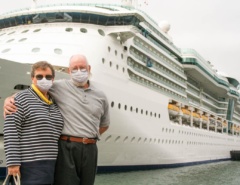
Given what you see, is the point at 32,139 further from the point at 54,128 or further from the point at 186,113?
the point at 186,113

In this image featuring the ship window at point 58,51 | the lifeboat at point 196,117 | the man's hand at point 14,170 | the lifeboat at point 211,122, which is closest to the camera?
the man's hand at point 14,170

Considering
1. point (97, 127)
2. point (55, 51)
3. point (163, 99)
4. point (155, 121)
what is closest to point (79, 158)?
point (97, 127)

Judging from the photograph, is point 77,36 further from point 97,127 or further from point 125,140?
point 97,127

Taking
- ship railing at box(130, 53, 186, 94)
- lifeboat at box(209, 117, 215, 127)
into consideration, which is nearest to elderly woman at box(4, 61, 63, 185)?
ship railing at box(130, 53, 186, 94)

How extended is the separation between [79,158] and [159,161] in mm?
15780

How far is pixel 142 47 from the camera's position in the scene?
18719 millimetres

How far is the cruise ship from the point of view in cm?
1349

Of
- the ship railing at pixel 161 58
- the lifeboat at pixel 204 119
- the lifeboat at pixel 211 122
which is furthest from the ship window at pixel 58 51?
the lifeboat at pixel 211 122

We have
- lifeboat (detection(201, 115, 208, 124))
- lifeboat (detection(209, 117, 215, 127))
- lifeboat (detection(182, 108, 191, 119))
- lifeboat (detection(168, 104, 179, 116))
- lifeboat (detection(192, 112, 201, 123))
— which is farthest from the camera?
lifeboat (detection(209, 117, 215, 127))

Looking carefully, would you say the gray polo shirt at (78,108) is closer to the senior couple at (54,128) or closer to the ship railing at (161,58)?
the senior couple at (54,128)

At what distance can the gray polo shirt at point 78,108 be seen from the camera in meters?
3.25

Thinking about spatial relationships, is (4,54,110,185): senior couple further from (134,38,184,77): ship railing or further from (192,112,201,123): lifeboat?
(192,112,201,123): lifeboat

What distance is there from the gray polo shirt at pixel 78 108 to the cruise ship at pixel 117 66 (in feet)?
23.7

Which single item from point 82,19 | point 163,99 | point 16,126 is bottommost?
point 16,126
